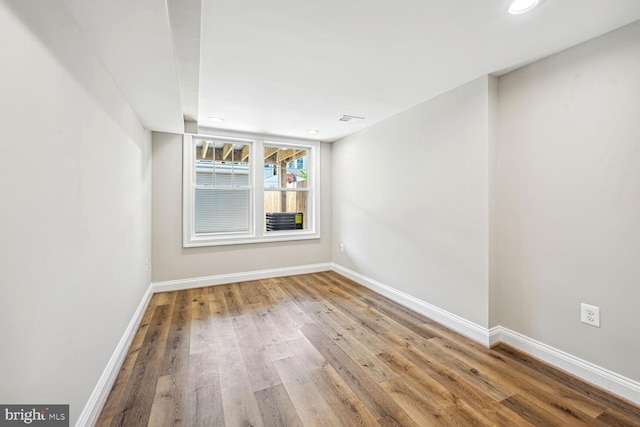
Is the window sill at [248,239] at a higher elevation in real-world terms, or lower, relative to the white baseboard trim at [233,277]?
higher

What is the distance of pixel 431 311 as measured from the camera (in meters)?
2.83

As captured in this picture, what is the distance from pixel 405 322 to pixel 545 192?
5.51 feet

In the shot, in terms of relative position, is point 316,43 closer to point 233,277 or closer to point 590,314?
point 590,314

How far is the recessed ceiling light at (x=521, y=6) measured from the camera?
A: 1.46 m

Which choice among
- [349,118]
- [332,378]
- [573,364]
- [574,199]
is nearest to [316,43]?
[349,118]

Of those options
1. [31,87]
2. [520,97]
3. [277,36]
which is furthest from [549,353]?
[31,87]

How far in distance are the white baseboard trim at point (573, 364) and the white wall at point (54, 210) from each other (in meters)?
2.86

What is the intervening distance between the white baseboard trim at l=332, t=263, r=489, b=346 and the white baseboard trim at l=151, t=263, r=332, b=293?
34.8 inches

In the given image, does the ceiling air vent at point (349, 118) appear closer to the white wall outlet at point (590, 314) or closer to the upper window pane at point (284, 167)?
the upper window pane at point (284, 167)

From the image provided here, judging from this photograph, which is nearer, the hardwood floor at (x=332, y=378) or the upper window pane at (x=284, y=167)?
the hardwood floor at (x=332, y=378)

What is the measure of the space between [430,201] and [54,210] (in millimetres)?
2864

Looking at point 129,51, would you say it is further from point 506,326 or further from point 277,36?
point 506,326

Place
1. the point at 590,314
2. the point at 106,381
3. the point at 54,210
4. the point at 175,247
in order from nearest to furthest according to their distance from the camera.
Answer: the point at 54,210 → the point at 106,381 → the point at 590,314 → the point at 175,247

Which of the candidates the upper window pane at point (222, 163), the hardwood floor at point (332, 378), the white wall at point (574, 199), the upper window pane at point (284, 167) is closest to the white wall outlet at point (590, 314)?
the white wall at point (574, 199)
